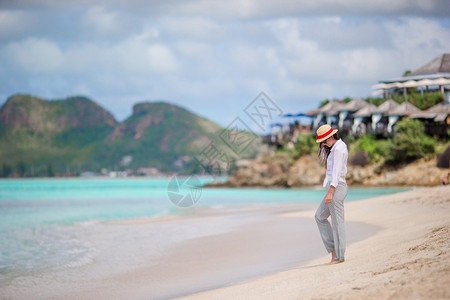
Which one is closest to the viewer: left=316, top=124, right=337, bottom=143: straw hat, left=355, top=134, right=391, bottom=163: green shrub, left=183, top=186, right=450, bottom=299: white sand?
left=183, top=186, right=450, bottom=299: white sand

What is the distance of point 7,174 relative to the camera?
170 meters

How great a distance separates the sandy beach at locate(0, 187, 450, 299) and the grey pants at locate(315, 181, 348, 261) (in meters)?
0.30

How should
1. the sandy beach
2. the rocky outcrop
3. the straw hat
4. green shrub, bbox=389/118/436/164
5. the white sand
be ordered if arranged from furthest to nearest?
green shrub, bbox=389/118/436/164
the rocky outcrop
the straw hat
the sandy beach
the white sand

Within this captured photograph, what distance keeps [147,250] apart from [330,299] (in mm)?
6799

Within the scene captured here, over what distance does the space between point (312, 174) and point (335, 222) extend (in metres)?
46.4

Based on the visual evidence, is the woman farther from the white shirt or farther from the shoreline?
the shoreline

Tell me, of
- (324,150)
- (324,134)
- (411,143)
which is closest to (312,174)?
(411,143)

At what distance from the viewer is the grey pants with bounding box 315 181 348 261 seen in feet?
20.3

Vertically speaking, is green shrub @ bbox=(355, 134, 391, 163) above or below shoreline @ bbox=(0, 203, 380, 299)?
above

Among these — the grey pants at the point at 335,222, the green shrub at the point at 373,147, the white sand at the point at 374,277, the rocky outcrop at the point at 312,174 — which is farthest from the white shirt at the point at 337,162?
the green shrub at the point at 373,147

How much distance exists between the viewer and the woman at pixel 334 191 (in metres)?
6.14

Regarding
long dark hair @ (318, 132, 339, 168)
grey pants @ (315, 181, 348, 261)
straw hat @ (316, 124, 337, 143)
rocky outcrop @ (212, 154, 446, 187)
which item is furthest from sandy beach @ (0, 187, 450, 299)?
rocky outcrop @ (212, 154, 446, 187)

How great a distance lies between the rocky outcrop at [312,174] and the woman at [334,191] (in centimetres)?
3316

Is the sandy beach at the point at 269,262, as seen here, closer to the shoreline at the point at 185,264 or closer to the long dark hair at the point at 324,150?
the shoreline at the point at 185,264
